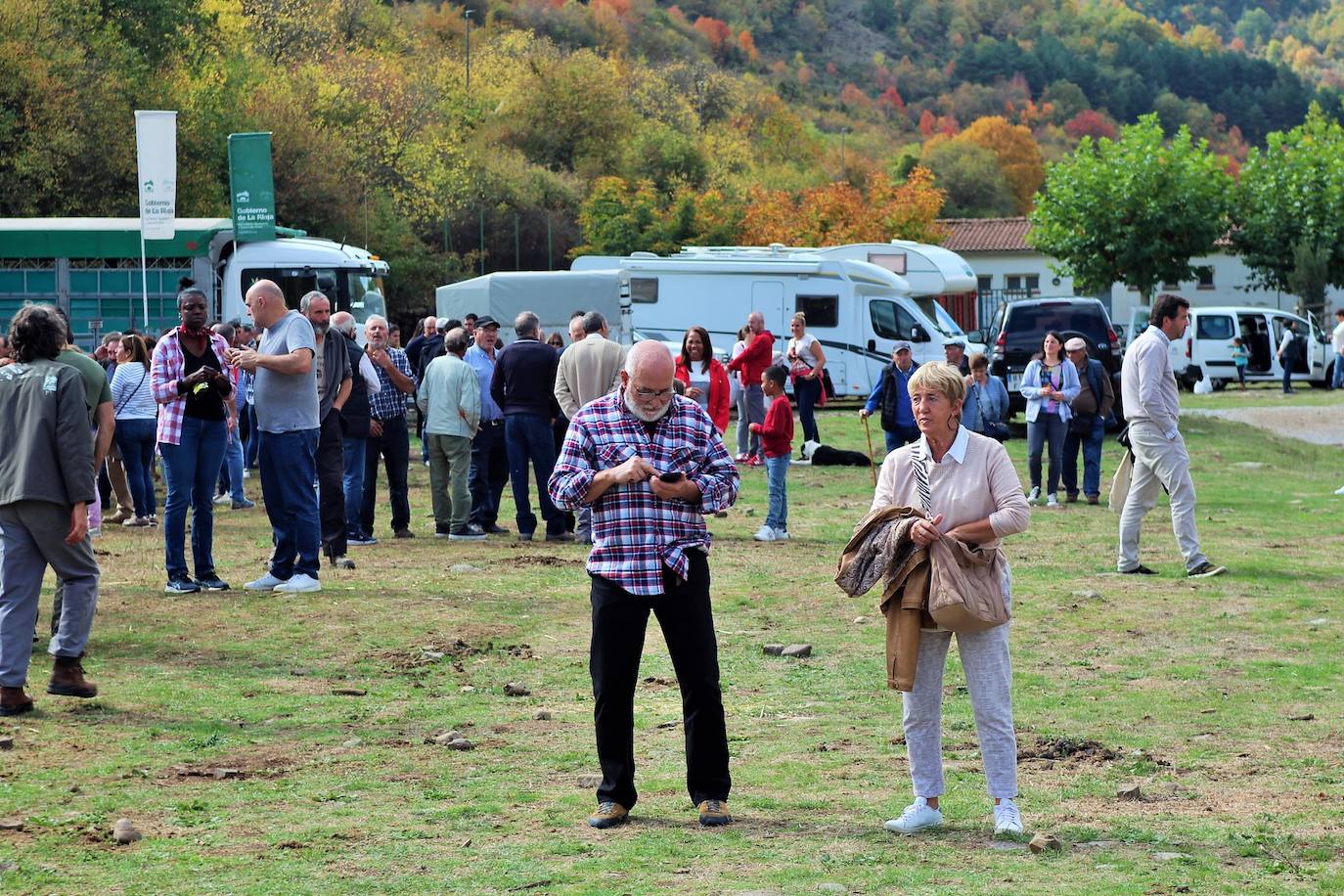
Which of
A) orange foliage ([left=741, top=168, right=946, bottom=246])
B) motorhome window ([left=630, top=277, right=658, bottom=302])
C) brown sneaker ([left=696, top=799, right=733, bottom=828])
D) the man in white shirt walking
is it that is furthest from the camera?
orange foliage ([left=741, top=168, right=946, bottom=246])

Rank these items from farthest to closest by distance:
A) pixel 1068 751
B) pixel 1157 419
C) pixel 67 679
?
pixel 1157 419
pixel 67 679
pixel 1068 751

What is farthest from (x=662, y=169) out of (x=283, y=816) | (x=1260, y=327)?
(x=283, y=816)

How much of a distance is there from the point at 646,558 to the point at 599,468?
0.39 meters

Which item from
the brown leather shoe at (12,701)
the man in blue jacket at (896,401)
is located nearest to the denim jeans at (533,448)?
the man in blue jacket at (896,401)

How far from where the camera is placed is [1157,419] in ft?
39.9

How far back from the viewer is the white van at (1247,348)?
4016cm

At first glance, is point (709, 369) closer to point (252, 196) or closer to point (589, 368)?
point (589, 368)

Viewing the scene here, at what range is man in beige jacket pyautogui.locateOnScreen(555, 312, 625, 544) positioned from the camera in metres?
13.4

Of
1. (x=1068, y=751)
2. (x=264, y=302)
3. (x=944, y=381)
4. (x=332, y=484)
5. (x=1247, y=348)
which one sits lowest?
(x=1068, y=751)

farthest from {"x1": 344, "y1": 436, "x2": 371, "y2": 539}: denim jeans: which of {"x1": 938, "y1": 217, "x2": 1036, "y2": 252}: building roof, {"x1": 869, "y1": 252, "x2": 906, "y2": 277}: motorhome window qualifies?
{"x1": 938, "y1": 217, "x2": 1036, "y2": 252}: building roof

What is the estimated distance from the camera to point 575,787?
6.79 m

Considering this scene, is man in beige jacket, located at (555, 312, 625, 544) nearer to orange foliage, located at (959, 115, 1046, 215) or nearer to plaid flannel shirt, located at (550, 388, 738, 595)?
plaid flannel shirt, located at (550, 388, 738, 595)

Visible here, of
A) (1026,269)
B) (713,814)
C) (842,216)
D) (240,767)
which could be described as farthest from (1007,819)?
(1026,269)

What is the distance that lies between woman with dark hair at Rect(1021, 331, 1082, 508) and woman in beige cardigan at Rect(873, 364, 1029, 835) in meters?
11.9
